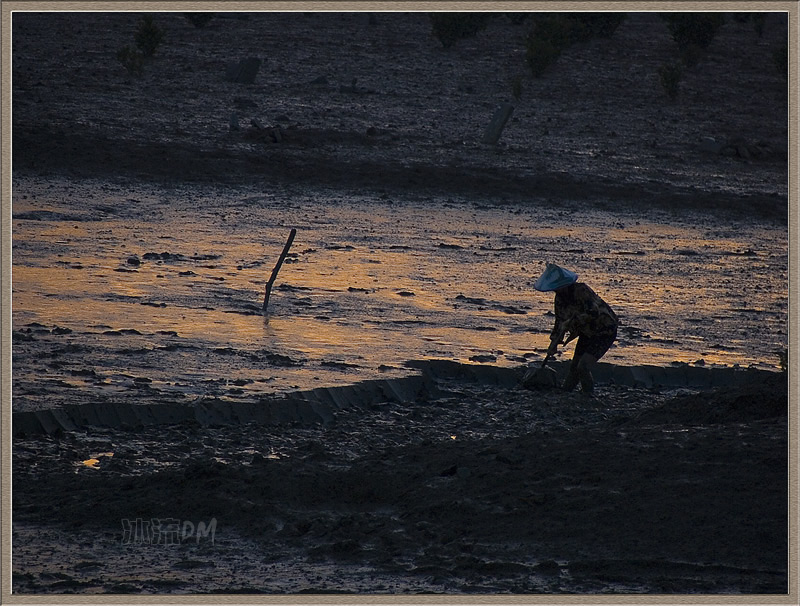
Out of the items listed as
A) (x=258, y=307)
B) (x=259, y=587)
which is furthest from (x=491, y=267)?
(x=259, y=587)

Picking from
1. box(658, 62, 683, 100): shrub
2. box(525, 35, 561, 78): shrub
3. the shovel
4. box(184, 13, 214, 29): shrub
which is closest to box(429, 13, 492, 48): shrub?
box(525, 35, 561, 78): shrub

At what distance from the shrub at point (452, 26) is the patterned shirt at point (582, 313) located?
56.3 ft

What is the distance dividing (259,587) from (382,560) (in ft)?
2.17

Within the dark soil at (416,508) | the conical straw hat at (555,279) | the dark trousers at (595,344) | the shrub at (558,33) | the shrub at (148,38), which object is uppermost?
the shrub at (558,33)

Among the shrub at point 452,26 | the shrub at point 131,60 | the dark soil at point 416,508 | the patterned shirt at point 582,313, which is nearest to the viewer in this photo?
the dark soil at point 416,508

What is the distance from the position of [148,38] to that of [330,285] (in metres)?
11.5

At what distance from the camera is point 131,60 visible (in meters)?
21.0

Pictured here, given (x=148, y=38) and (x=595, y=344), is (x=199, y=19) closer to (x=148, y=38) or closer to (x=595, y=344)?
(x=148, y=38)

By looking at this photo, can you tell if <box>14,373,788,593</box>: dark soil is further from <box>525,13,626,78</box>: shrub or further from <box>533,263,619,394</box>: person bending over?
<box>525,13,626,78</box>: shrub

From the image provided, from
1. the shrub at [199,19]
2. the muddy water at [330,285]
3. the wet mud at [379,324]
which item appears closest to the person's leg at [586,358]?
the wet mud at [379,324]

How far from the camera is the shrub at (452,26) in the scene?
25.7 metres

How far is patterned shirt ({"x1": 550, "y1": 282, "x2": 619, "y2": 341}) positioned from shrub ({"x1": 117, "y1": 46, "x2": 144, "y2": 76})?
1343cm

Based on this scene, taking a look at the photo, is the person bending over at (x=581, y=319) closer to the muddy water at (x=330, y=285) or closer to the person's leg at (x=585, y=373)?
the person's leg at (x=585, y=373)

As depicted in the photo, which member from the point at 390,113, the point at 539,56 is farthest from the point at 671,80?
the point at 390,113
